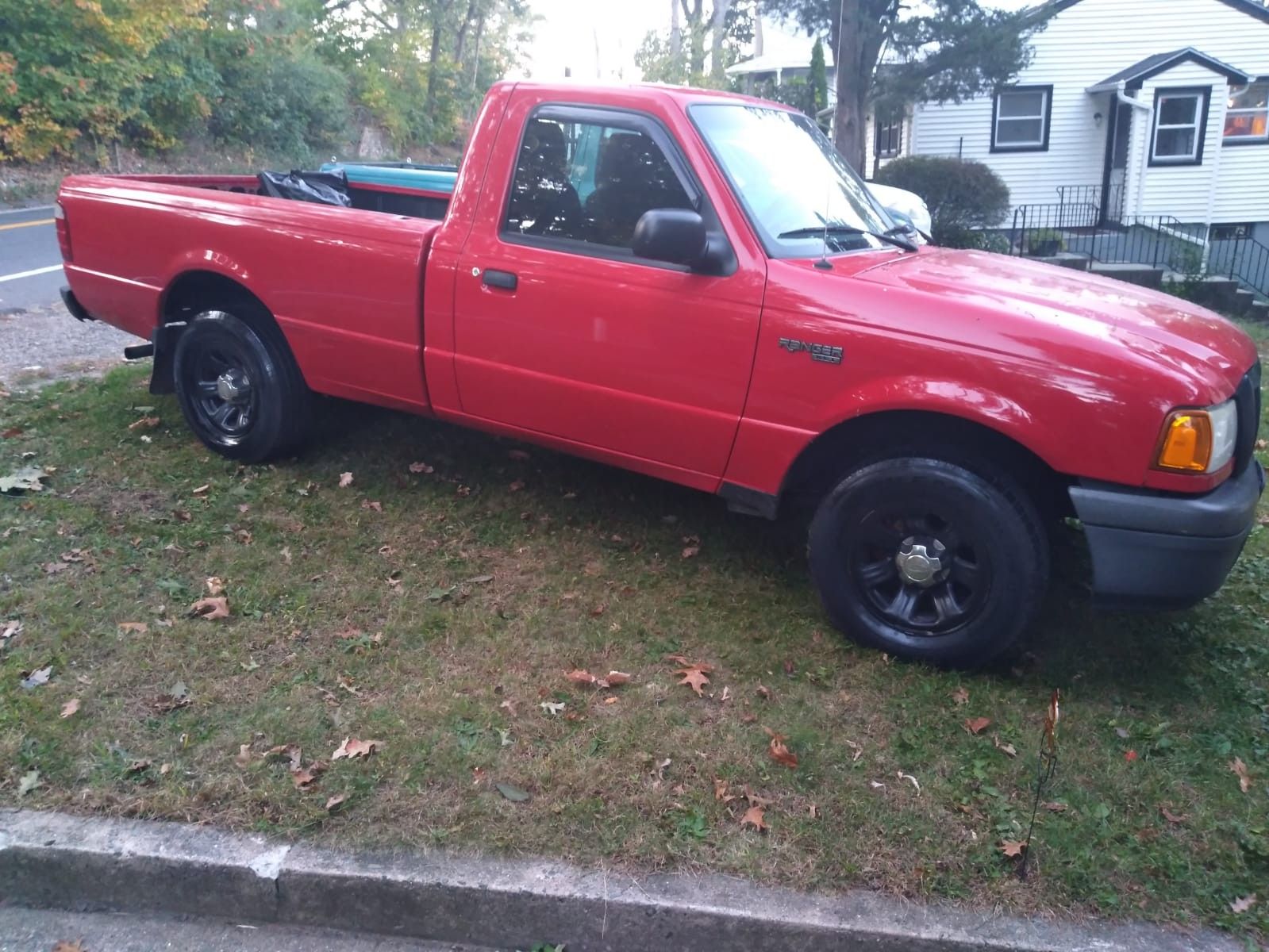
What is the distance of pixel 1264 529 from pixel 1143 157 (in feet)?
63.6

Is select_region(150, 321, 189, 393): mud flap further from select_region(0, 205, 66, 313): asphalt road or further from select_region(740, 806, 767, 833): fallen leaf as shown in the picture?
select_region(0, 205, 66, 313): asphalt road

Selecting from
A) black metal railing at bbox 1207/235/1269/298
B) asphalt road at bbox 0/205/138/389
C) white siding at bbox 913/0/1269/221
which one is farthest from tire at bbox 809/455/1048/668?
white siding at bbox 913/0/1269/221

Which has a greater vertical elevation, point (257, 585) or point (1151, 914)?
point (257, 585)

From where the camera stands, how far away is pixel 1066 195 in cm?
2281

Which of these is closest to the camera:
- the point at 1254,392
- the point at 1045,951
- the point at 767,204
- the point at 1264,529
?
the point at 1045,951

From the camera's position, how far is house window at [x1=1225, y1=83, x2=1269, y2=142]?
74.1 feet

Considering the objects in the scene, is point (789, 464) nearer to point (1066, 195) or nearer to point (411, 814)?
point (411, 814)

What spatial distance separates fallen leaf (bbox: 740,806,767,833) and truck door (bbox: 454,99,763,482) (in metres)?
1.51

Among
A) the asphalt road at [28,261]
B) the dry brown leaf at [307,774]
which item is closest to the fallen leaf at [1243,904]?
the dry brown leaf at [307,774]

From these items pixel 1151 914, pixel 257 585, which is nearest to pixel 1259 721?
pixel 1151 914

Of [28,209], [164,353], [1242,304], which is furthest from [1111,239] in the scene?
[28,209]

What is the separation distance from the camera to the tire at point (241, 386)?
5500 mm

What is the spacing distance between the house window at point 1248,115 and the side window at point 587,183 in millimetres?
22760

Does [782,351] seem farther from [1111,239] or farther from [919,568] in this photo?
[1111,239]
